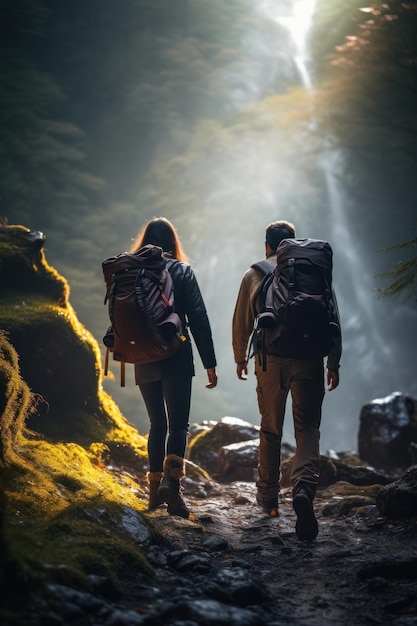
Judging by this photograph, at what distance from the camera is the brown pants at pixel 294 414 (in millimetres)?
4117

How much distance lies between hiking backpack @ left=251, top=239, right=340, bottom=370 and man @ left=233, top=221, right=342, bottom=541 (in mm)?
158

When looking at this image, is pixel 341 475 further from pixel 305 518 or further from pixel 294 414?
pixel 305 518

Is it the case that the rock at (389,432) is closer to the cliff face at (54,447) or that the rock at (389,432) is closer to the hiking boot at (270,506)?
the cliff face at (54,447)

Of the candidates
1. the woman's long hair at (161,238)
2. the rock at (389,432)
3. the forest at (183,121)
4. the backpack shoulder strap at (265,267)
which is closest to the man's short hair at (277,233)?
the backpack shoulder strap at (265,267)

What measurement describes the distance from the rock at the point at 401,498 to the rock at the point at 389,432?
435 centimetres

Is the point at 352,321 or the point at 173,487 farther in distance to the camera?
the point at 352,321

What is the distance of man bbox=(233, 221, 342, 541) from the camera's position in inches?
162

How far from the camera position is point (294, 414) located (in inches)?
173

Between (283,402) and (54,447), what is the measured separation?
2.07 meters

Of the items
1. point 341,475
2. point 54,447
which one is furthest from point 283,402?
point 341,475

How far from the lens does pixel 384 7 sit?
33.2 ft

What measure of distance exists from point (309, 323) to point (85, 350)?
3071mm

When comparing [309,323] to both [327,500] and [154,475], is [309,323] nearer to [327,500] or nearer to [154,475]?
[154,475]

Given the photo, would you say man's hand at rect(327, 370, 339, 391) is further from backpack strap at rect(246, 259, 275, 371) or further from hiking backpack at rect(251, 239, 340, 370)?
backpack strap at rect(246, 259, 275, 371)
